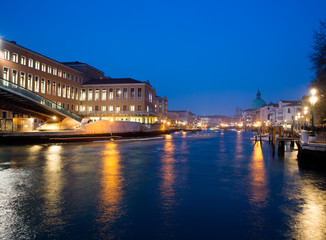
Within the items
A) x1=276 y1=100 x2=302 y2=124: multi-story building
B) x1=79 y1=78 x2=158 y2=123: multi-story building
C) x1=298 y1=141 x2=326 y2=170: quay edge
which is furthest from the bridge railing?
x1=276 y1=100 x2=302 y2=124: multi-story building

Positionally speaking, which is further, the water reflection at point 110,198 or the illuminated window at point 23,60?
the illuminated window at point 23,60

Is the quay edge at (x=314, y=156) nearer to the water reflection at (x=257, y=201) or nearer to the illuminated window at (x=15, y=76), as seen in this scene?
the water reflection at (x=257, y=201)

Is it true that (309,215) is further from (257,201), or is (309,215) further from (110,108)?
(110,108)

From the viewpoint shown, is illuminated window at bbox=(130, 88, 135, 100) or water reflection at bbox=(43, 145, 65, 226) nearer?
water reflection at bbox=(43, 145, 65, 226)

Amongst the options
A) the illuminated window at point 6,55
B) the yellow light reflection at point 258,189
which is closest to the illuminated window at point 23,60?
the illuminated window at point 6,55

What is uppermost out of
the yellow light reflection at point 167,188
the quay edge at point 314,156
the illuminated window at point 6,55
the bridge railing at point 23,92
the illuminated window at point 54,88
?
the illuminated window at point 6,55

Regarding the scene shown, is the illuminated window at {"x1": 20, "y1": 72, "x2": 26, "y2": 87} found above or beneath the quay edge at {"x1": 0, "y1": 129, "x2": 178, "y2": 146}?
above

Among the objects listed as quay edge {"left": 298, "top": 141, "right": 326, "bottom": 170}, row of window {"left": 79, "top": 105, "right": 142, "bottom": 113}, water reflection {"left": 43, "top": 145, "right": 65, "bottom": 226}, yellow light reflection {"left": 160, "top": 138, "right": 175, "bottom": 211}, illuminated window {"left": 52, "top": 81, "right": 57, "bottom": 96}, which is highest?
illuminated window {"left": 52, "top": 81, "right": 57, "bottom": 96}

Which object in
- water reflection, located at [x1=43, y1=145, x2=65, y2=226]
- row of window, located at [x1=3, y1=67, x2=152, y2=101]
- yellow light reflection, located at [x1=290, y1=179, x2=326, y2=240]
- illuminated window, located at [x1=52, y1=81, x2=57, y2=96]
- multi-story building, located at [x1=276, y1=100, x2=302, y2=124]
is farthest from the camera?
multi-story building, located at [x1=276, y1=100, x2=302, y2=124]

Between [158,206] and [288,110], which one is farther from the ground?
[288,110]

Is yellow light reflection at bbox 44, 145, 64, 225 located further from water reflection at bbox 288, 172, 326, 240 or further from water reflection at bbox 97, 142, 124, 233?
water reflection at bbox 288, 172, 326, 240

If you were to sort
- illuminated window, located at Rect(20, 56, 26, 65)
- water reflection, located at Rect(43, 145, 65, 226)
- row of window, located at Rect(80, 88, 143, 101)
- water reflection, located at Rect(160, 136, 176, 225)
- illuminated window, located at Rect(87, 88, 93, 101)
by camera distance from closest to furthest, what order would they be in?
water reflection, located at Rect(43, 145, 65, 226)
water reflection, located at Rect(160, 136, 176, 225)
illuminated window, located at Rect(20, 56, 26, 65)
row of window, located at Rect(80, 88, 143, 101)
illuminated window, located at Rect(87, 88, 93, 101)

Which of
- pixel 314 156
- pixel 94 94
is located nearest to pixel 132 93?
pixel 94 94

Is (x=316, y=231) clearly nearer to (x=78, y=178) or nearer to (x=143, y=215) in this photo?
(x=143, y=215)
